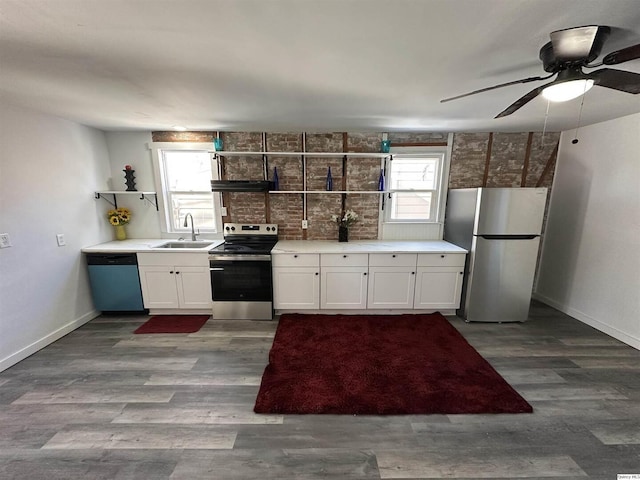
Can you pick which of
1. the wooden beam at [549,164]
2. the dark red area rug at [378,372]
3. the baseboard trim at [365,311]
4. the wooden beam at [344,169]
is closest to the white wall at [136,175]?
the baseboard trim at [365,311]

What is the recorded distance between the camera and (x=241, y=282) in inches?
128

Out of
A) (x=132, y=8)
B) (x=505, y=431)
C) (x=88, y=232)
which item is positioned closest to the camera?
(x=132, y=8)

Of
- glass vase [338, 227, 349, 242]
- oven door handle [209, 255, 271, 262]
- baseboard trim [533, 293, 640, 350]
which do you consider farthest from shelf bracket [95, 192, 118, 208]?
baseboard trim [533, 293, 640, 350]

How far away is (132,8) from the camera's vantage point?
Answer: 1.14 metres

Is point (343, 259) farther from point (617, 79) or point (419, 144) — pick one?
point (617, 79)

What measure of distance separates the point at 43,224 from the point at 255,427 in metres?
3.06

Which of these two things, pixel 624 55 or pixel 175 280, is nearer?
pixel 624 55

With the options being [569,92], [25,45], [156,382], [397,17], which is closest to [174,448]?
[156,382]

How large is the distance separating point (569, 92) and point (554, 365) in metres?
2.43

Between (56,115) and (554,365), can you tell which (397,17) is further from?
(56,115)

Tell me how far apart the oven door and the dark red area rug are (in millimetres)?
498

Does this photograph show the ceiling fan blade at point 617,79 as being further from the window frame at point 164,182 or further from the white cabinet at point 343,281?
the window frame at point 164,182

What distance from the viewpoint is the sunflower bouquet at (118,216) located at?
3.57 metres

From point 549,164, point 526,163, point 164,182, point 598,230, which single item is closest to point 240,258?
point 164,182
